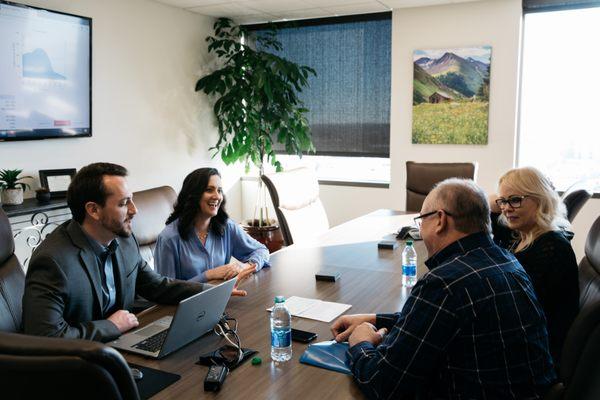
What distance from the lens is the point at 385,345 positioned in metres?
1.42

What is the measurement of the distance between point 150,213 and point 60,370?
2.18 metres

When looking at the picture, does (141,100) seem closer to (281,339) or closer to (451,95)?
(451,95)

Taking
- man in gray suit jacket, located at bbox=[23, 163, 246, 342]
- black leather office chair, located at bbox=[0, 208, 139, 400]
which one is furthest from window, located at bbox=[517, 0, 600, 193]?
black leather office chair, located at bbox=[0, 208, 139, 400]

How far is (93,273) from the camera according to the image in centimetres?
195

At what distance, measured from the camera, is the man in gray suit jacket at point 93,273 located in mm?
1759

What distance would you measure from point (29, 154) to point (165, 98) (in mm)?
1518

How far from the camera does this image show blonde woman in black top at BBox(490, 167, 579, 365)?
202cm

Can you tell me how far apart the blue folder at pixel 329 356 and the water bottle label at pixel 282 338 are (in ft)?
0.20

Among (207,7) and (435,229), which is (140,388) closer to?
(435,229)

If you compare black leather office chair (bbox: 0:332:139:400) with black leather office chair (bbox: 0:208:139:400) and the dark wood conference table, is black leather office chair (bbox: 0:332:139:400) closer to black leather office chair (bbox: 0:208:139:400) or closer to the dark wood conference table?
black leather office chair (bbox: 0:208:139:400)

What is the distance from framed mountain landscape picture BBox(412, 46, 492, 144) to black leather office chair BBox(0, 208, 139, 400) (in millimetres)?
4728

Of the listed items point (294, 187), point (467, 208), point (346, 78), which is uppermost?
point (346, 78)

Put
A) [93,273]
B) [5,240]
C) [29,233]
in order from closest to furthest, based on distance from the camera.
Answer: [93,273] → [5,240] → [29,233]

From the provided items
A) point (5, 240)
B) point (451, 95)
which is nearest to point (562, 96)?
point (451, 95)
